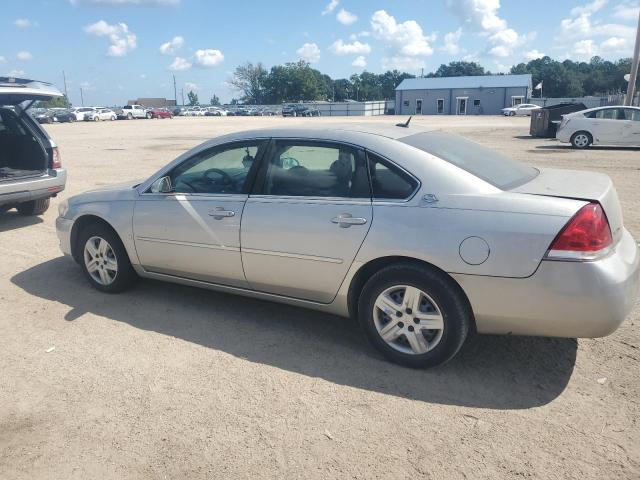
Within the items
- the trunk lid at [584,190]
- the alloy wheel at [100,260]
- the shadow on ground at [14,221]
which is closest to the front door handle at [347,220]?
the trunk lid at [584,190]

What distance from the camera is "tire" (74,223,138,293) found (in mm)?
4719

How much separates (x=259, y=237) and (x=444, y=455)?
78.3 inches

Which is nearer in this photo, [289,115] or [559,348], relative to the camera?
[559,348]

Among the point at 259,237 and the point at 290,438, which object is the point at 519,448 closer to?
the point at 290,438

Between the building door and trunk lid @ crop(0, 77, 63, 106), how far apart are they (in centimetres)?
7083

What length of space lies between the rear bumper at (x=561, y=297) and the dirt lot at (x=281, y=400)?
43cm

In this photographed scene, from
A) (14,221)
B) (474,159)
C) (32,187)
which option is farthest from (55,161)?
(474,159)

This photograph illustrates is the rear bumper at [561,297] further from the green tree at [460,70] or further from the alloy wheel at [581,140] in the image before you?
the green tree at [460,70]

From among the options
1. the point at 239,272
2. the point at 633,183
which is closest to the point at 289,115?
the point at 633,183

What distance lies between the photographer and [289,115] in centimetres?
6756

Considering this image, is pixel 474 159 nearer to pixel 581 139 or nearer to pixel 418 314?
pixel 418 314

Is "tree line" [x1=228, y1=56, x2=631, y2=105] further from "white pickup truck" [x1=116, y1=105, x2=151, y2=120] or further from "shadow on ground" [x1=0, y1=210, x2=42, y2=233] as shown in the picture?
"shadow on ground" [x1=0, y1=210, x2=42, y2=233]

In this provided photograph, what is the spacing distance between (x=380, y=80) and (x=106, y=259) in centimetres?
13480

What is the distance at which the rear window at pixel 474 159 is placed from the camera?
3.42 m
